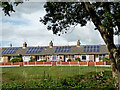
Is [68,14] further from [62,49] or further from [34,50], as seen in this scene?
[34,50]

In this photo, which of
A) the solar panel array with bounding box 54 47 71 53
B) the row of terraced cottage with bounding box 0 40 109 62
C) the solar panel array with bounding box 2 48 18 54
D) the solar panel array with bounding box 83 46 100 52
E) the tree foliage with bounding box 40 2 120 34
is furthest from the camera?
the solar panel array with bounding box 2 48 18 54

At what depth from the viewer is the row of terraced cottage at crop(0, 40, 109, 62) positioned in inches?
1787

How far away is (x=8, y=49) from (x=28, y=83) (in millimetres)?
43359

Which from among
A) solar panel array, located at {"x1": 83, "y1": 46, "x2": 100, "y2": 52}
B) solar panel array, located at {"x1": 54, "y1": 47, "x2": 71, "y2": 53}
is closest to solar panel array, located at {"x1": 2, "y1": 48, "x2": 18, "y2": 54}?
solar panel array, located at {"x1": 54, "y1": 47, "x2": 71, "y2": 53}

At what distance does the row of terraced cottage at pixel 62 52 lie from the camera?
45394 millimetres

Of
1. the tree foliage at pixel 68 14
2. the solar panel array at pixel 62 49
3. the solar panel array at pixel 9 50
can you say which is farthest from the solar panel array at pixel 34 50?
the tree foliage at pixel 68 14

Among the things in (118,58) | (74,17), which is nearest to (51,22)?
(74,17)

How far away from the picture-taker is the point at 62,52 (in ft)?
155

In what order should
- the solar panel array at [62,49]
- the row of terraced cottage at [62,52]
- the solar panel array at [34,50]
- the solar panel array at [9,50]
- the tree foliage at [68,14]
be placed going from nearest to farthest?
the tree foliage at [68,14] < the row of terraced cottage at [62,52] < the solar panel array at [62,49] < the solar panel array at [34,50] < the solar panel array at [9,50]

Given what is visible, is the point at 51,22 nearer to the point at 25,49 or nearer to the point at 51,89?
the point at 51,89

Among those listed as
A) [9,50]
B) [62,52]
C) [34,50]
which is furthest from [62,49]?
[9,50]

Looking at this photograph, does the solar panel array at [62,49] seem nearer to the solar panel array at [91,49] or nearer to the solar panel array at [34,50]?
the solar panel array at [91,49]

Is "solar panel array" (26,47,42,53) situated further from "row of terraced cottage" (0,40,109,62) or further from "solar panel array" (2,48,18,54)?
"solar panel array" (2,48,18,54)

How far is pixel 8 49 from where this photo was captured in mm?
54031
